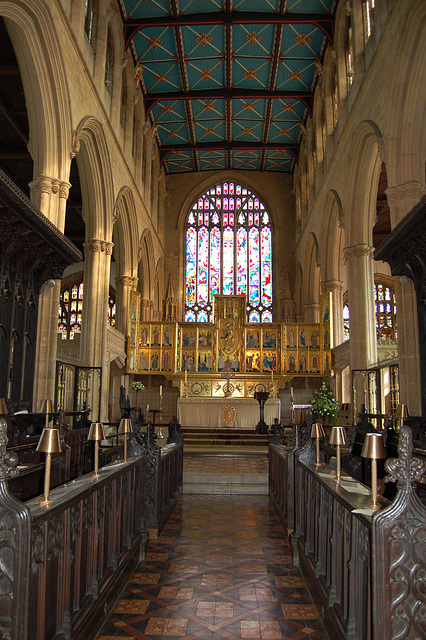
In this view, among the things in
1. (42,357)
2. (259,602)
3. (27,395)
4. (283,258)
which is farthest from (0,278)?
(283,258)

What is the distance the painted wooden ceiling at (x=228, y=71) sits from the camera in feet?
45.8

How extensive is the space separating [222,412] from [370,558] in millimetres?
11526

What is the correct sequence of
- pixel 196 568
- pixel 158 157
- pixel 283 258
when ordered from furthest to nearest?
pixel 283 258 < pixel 158 157 < pixel 196 568

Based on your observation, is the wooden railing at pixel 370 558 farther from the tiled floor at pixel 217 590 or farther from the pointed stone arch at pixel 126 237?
the pointed stone arch at pixel 126 237

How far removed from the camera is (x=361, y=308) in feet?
39.3

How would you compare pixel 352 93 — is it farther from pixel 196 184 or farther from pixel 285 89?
pixel 196 184

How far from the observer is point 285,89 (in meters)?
17.7

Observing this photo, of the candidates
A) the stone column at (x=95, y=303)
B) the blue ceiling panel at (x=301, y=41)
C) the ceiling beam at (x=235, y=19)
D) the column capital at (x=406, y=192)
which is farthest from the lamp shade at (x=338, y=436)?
the blue ceiling panel at (x=301, y=41)

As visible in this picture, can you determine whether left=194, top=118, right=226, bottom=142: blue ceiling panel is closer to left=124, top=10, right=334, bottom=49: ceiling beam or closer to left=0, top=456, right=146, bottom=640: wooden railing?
left=124, top=10, right=334, bottom=49: ceiling beam

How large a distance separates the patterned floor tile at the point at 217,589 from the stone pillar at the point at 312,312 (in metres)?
14.3

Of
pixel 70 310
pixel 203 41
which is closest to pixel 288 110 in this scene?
pixel 203 41

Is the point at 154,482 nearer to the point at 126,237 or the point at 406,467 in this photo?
the point at 406,467

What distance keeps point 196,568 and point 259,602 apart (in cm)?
84

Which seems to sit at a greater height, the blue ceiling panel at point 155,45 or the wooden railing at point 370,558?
the blue ceiling panel at point 155,45
